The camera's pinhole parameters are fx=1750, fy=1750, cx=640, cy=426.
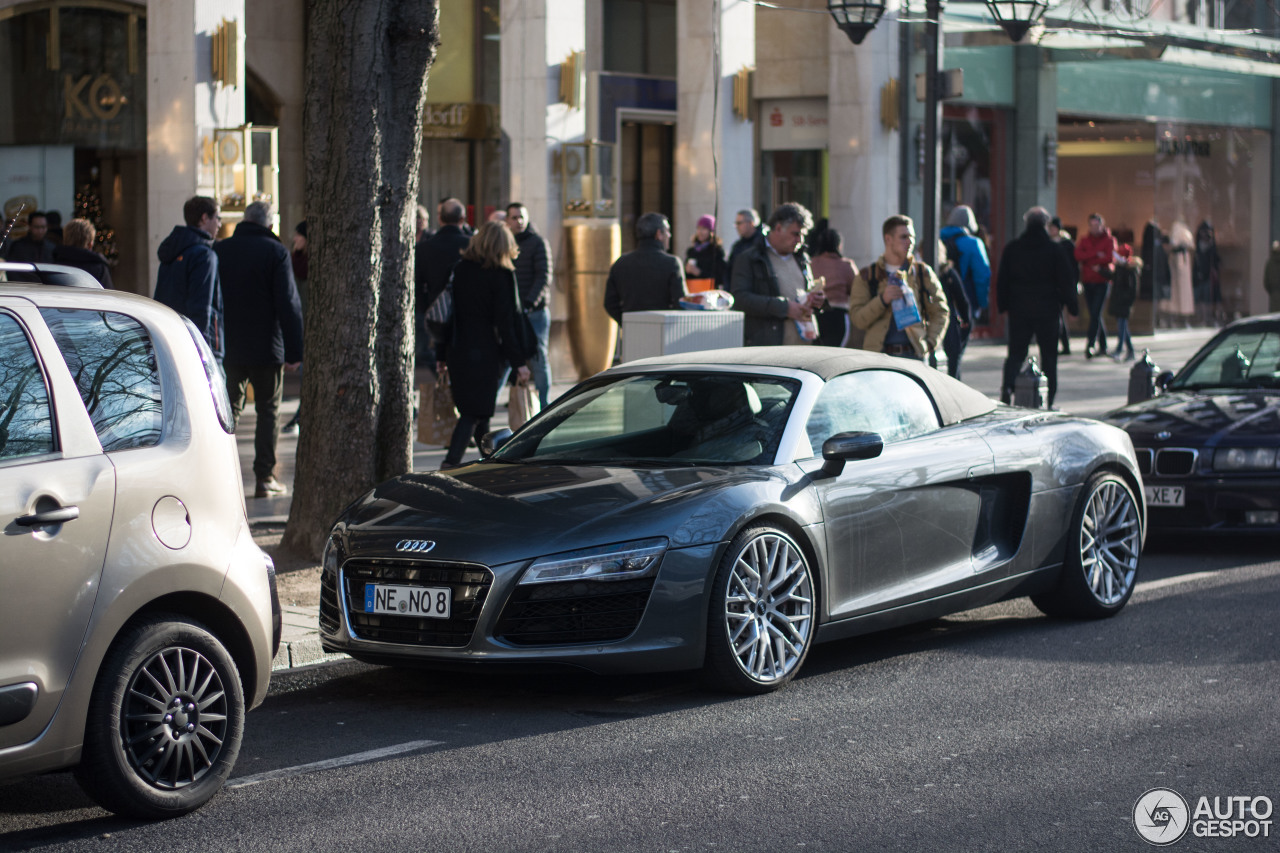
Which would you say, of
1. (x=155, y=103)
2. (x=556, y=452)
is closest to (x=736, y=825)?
(x=556, y=452)

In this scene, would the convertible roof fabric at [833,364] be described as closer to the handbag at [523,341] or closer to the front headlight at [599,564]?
the front headlight at [599,564]

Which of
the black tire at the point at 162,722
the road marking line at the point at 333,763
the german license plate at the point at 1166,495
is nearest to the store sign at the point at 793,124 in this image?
the german license plate at the point at 1166,495

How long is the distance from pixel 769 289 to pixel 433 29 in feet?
11.1

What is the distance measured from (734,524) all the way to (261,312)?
21.3 ft

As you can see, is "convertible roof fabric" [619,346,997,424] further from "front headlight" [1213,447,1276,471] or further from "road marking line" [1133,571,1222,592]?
"front headlight" [1213,447,1276,471]

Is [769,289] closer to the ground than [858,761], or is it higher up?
higher up

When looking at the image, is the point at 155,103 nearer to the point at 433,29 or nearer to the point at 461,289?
the point at 461,289

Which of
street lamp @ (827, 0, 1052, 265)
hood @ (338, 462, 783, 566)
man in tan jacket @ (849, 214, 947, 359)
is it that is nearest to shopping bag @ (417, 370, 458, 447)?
man in tan jacket @ (849, 214, 947, 359)

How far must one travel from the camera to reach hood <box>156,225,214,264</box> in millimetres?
11484

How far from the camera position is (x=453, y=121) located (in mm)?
24094

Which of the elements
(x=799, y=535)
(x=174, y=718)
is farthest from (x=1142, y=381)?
(x=174, y=718)

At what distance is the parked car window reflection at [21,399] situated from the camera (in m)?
4.76

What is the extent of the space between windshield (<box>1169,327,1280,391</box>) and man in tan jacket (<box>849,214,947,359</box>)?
1664mm

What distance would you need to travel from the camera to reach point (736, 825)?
16.6ft
